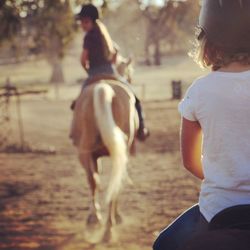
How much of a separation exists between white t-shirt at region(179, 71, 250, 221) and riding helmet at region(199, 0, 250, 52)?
92mm

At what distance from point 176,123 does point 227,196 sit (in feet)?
44.4

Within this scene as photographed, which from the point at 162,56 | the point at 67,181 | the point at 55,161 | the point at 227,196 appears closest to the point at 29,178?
the point at 67,181

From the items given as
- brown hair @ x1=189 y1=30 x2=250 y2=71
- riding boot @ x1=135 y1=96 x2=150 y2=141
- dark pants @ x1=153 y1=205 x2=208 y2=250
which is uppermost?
brown hair @ x1=189 y1=30 x2=250 y2=71

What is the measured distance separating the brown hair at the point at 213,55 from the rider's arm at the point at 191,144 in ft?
0.65

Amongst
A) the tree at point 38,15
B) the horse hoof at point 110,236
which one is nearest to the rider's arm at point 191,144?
the horse hoof at point 110,236

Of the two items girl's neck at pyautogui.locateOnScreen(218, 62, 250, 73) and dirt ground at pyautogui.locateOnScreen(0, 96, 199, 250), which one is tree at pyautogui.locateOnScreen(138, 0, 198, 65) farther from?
girl's neck at pyautogui.locateOnScreen(218, 62, 250, 73)

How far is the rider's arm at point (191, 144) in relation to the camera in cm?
182

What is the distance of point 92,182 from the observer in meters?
6.39

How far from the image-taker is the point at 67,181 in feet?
27.3

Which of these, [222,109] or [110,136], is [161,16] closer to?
[110,136]

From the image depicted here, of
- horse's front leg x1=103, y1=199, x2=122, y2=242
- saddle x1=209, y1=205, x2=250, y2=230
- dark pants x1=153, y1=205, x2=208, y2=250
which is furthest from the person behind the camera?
horse's front leg x1=103, y1=199, x2=122, y2=242

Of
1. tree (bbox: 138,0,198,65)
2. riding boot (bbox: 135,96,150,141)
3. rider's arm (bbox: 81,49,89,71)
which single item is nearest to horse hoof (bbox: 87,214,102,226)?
riding boot (bbox: 135,96,150,141)

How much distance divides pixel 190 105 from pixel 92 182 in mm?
4722

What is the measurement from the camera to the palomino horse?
5816 mm
